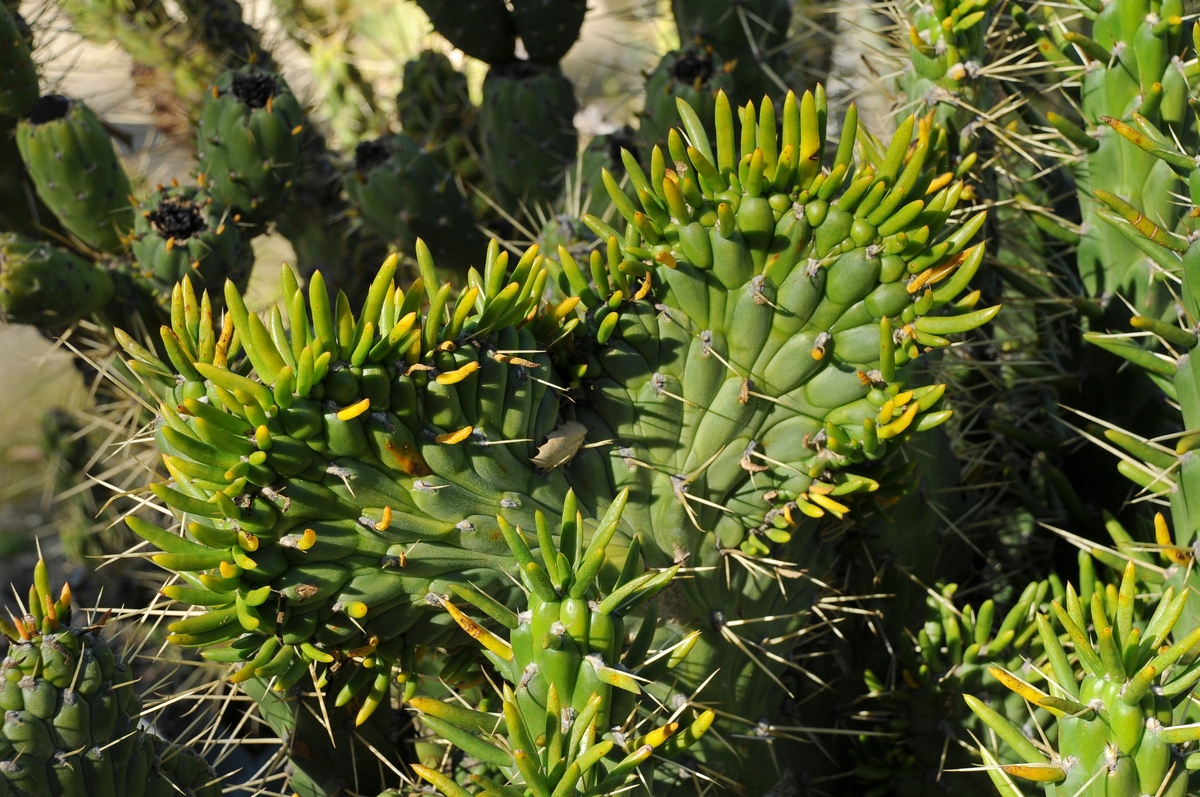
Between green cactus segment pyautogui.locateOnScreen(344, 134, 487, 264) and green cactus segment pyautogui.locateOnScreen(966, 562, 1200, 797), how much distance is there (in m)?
2.29

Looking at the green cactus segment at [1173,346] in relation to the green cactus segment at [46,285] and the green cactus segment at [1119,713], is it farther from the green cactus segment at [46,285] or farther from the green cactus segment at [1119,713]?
the green cactus segment at [46,285]

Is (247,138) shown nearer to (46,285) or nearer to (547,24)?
(46,285)

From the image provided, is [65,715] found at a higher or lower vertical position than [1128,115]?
lower

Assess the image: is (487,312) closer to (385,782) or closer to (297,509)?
(297,509)

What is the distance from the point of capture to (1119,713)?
1.42 meters

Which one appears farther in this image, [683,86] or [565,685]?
[683,86]

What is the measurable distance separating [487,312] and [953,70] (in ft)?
4.09

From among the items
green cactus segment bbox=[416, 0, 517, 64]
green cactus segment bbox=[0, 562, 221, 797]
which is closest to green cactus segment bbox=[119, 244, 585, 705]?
green cactus segment bbox=[0, 562, 221, 797]

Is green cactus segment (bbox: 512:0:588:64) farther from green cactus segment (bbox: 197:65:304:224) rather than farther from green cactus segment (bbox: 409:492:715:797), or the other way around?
green cactus segment (bbox: 409:492:715:797)

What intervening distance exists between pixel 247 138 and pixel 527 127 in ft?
3.06

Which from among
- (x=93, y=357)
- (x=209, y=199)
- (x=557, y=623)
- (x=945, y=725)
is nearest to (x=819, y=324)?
(x=557, y=623)

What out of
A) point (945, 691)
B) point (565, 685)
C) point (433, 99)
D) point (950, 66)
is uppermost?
point (950, 66)

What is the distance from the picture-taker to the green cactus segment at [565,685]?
141cm

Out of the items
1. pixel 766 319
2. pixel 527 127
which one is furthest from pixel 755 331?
pixel 527 127
